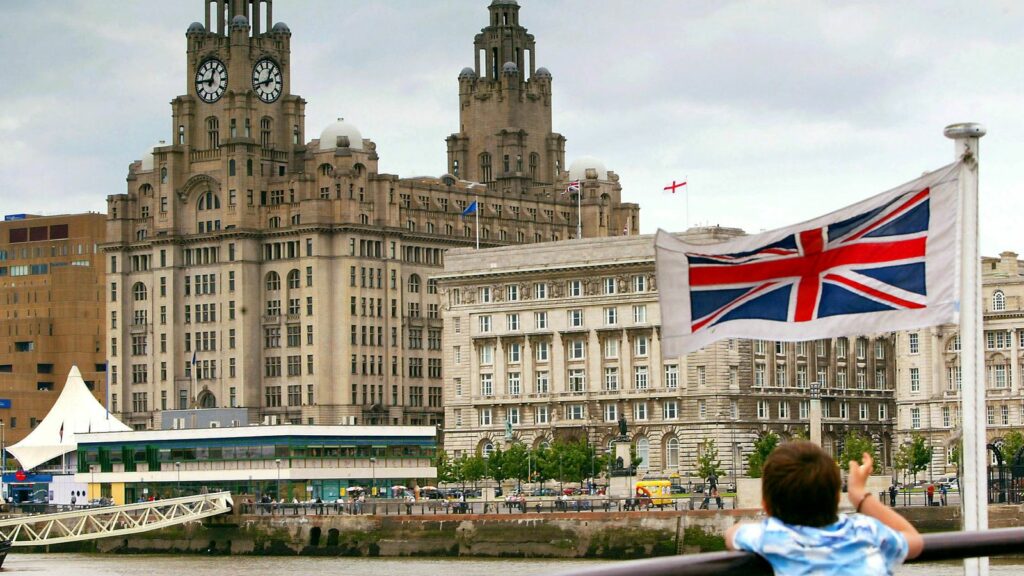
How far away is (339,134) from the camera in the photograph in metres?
159

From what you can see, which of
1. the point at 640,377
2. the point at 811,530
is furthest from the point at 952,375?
the point at 811,530

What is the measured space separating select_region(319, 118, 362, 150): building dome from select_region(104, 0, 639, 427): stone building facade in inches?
5.9

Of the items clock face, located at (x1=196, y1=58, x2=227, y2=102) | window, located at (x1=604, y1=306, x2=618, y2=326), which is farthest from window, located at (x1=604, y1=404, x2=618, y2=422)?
clock face, located at (x1=196, y1=58, x2=227, y2=102)

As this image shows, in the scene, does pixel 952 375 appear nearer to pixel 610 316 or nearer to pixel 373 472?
pixel 610 316

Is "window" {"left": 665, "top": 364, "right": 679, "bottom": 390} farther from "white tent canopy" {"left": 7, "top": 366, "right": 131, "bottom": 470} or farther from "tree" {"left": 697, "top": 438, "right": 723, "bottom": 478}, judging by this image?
"white tent canopy" {"left": 7, "top": 366, "right": 131, "bottom": 470}

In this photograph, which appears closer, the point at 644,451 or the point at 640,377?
the point at 644,451

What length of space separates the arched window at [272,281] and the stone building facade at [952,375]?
148 feet

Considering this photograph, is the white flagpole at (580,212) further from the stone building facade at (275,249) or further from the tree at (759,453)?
the tree at (759,453)

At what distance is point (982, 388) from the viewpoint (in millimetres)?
14570

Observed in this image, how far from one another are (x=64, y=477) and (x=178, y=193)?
108 feet

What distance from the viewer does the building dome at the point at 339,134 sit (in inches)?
6225

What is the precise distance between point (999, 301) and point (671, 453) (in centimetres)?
2175

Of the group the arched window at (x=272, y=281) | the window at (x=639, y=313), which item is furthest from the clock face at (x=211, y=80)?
the window at (x=639, y=313)

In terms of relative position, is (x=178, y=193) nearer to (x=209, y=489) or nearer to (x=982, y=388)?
(x=209, y=489)
